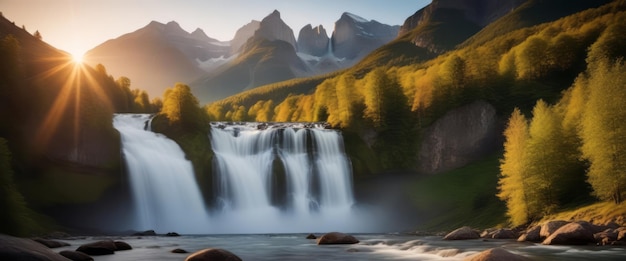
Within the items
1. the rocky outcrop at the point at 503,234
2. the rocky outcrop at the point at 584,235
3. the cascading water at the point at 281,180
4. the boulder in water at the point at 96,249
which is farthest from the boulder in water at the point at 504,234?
the cascading water at the point at 281,180

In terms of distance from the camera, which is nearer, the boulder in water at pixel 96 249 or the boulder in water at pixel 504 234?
the boulder in water at pixel 96 249

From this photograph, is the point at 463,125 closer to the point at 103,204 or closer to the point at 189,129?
the point at 189,129

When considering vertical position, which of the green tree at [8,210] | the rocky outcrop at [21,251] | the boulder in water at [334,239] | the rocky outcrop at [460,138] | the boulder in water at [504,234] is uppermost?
the rocky outcrop at [460,138]

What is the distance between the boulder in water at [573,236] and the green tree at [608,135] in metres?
11.0

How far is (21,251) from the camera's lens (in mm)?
15562

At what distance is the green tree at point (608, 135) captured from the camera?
4194 centimetres

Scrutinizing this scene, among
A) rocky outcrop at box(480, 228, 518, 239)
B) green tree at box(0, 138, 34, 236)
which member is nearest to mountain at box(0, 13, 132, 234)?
green tree at box(0, 138, 34, 236)

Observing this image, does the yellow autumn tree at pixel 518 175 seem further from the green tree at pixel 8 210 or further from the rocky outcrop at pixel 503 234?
the green tree at pixel 8 210

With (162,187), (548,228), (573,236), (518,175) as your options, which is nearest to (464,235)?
(548,228)

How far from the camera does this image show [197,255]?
21.2 m

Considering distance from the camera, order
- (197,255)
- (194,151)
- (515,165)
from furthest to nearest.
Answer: (194,151) → (515,165) → (197,255)

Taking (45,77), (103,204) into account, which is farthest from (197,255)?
(45,77)

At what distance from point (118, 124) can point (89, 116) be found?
11.9 metres

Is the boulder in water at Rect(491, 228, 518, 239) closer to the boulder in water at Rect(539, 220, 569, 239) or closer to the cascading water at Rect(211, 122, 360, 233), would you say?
the boulder in water at Rect(539, 220, 569, 239)
